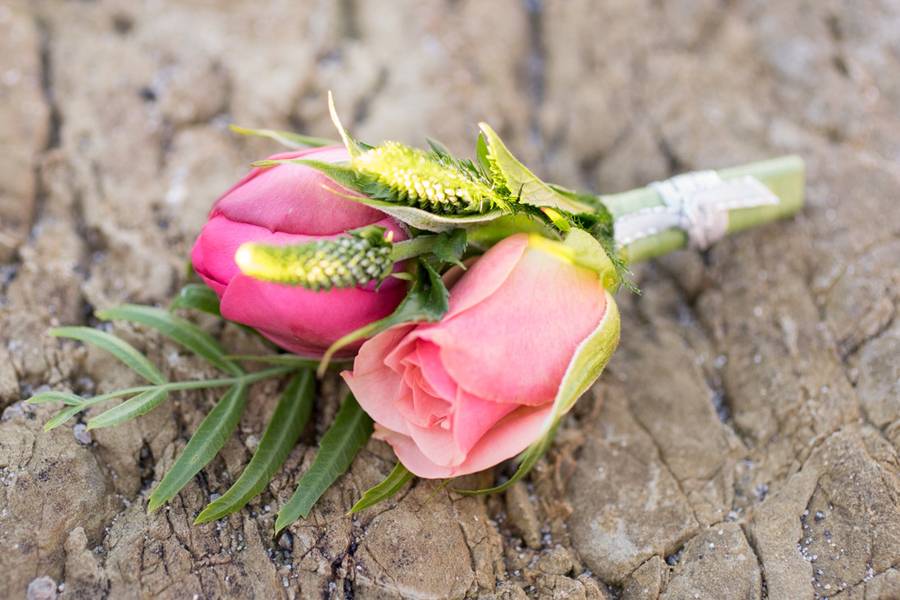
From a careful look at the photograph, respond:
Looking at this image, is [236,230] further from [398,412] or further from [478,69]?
[478,69]

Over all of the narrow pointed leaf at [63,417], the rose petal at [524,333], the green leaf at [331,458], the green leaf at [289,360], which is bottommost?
the green leaf at [331,458]

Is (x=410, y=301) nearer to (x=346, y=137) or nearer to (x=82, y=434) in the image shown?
(x=346, y=137)

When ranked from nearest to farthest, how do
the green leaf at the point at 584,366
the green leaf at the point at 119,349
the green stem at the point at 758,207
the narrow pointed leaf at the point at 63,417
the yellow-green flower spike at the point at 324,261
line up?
the yellow-green flower spike at the point at 324,261
the green leaf at the point at 584,366
the narrow pointed leaf at the point at 63,417
the green leaf at the point at 119,349
the green stem at the point at 758,207

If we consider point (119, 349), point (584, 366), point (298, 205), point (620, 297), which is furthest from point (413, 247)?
point (620, 297)

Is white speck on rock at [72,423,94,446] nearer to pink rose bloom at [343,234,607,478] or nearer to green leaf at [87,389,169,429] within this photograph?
green leaf at [87,389,169,429]

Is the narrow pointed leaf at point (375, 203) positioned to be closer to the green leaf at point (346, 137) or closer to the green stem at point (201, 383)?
the green leaf at point (346, 137)

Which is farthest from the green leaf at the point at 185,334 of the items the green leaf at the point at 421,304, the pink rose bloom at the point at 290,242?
the green leaf at the point at 421,304

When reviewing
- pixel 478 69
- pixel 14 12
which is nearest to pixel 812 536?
pixel 478 69
